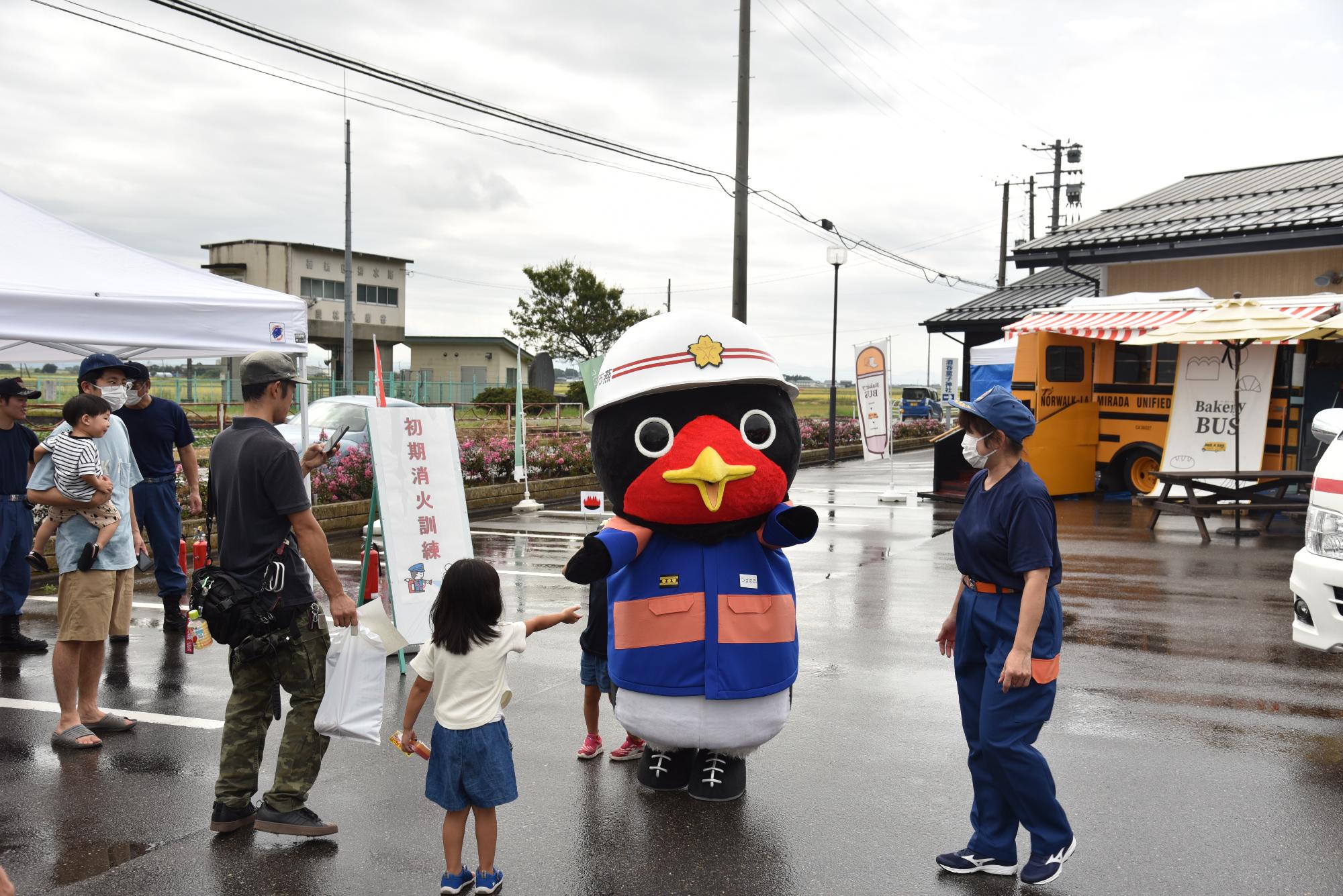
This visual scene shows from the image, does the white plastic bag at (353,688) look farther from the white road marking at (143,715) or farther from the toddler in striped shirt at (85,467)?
the toddler in striped shirt at (85,467)

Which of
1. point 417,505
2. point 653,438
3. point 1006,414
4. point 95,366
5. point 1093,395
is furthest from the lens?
point 1093,395

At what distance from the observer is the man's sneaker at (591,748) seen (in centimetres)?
519

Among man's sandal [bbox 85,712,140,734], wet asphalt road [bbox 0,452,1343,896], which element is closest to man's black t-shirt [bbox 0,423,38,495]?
wet asphalt road [bbox 0,452,1343,896]

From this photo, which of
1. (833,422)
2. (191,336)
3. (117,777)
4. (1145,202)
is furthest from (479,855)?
(833,422)

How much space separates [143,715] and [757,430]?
3845 millimetres

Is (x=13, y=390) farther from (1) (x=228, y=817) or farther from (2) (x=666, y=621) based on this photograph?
(2) (x=666, y=621)

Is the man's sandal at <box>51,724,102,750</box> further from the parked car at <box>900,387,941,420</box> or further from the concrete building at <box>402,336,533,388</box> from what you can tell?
the concrete building at <box>402,336,533,388</box>

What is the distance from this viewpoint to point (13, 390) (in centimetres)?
689

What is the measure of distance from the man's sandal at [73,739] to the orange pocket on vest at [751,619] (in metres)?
3.30

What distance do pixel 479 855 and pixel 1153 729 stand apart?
3.79 m

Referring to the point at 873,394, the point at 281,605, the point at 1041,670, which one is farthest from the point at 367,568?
the point at 873,394

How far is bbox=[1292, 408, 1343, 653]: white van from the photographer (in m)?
5.69

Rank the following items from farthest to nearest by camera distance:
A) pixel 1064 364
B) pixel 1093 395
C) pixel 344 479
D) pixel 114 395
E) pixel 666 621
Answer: pixel 1093 395
pixel 1064 364
pixel 344 479
pixel 114 395
pixel 666 621

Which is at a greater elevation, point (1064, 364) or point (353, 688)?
point (1064, 364)
